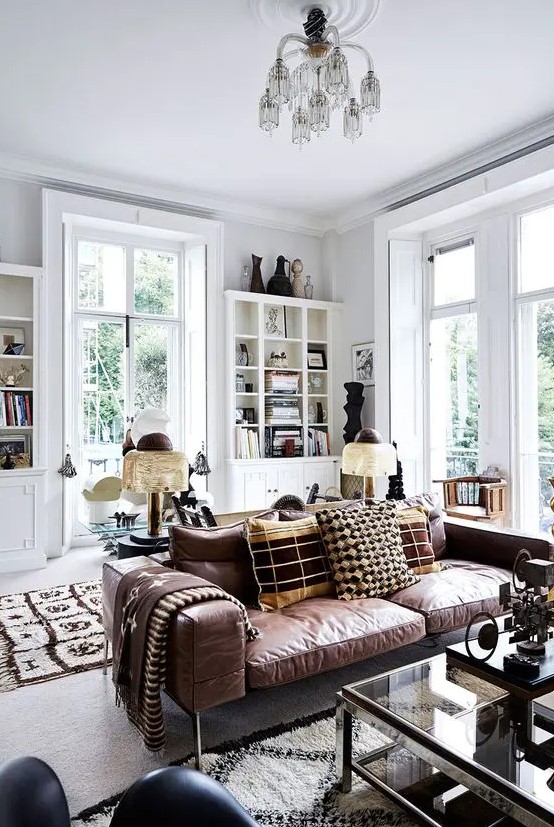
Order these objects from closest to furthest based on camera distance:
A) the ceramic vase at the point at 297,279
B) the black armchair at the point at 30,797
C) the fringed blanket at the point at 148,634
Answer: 1. the black armchair at the point at 30,797
2. the fringed blanket at the point at 148,634
3. the ceramic vase at the point at 297,279

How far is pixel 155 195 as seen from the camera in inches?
215

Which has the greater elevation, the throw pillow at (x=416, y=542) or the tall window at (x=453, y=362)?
the tall window at (x=453, y=362)

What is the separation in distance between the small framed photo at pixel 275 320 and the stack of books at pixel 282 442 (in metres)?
0.97

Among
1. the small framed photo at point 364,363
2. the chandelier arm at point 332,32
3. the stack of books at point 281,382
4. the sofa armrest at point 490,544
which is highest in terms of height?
A: the chandelier arm at point 332,32

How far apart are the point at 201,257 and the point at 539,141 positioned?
3099mm

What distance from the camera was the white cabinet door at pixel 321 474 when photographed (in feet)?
19.7

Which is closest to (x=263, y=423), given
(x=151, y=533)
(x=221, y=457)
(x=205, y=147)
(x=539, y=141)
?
(x=221, y=457)

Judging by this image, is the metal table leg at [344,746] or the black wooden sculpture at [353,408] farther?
the black wooden sculpture at [353,408]

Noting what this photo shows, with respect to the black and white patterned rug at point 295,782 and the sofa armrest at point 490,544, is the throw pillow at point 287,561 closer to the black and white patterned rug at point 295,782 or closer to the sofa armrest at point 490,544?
the black and white patterned rug at point 295,782

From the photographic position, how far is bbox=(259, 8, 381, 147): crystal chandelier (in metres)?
2.70

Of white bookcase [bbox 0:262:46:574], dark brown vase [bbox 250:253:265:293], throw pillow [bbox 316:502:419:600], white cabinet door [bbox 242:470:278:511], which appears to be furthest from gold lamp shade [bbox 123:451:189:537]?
dark brown vase [bbox 250:253:265:293]

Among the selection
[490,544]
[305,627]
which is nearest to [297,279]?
[490,544]

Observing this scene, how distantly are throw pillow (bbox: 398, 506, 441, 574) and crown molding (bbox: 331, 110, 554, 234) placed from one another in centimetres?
293

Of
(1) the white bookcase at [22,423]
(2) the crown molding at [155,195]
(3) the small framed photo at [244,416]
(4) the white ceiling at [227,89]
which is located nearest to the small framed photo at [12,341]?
(1) the white bookcase at [22,423]
